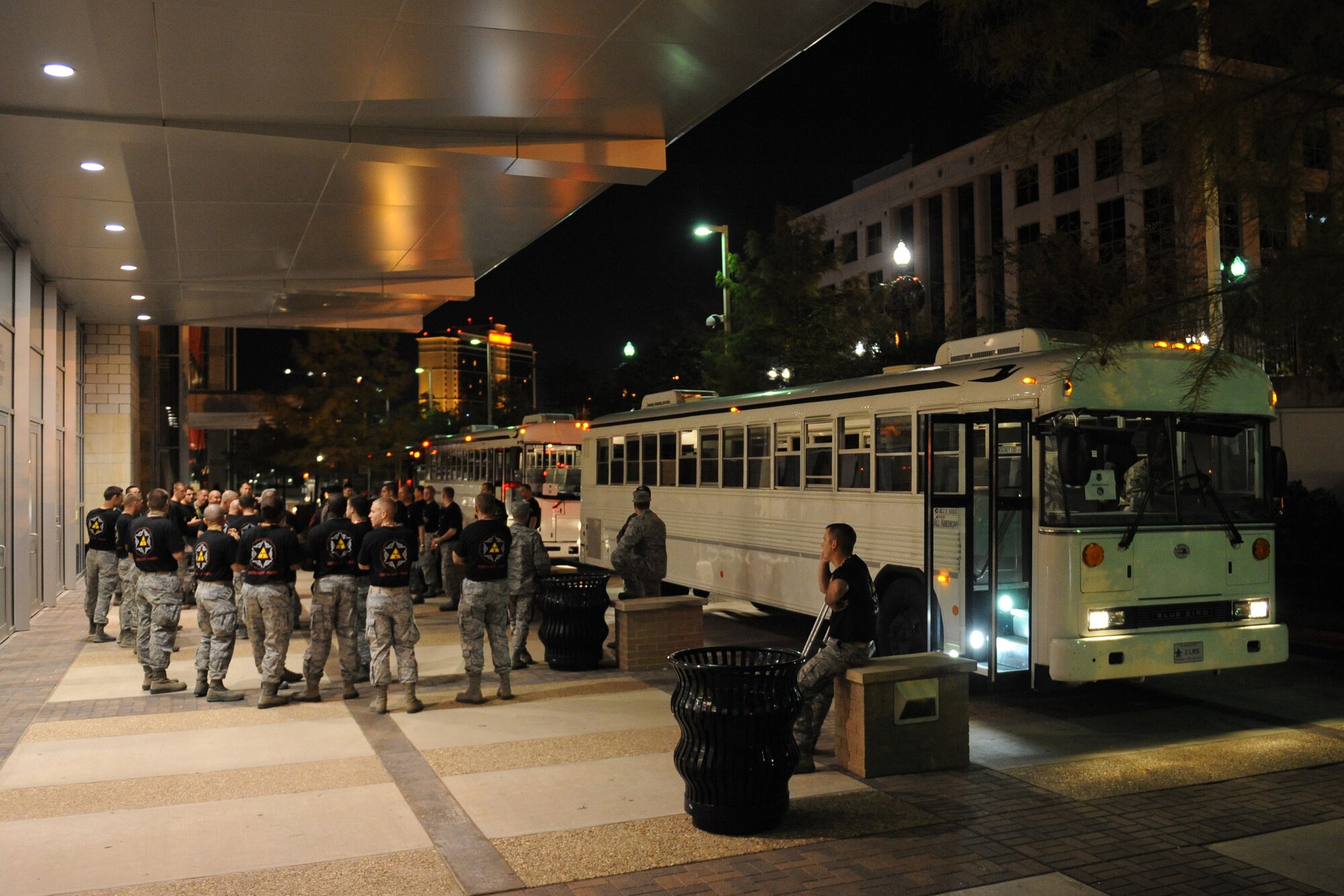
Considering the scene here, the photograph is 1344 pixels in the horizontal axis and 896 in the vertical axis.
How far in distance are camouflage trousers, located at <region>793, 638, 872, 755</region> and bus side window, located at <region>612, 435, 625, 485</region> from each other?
35.9 ft

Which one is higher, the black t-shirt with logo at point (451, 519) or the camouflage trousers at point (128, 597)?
the black t-shirt with logo at point (451, 519)

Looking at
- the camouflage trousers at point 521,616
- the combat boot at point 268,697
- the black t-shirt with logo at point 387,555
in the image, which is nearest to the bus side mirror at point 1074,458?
the black t-shirt with logo at point 387,555

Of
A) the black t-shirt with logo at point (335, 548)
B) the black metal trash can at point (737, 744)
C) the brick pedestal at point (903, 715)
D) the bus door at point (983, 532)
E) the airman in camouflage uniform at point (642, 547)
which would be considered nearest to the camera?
the black metal trash can at point (737, 744)

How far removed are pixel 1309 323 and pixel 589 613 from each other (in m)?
8.33

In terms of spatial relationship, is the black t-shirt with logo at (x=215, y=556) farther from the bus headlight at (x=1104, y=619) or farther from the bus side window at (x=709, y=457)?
the bus headlight at (x=1104, y=619)

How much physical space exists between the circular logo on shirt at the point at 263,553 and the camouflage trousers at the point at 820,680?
5.30m

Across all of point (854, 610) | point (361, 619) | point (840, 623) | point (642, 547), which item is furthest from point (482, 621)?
point (854, 610)

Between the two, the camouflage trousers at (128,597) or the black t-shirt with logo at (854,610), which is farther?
the camouflage trousers at (128,597)

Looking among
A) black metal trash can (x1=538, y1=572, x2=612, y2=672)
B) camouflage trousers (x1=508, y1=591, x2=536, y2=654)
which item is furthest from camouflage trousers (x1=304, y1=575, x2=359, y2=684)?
black metal trash can (x1=538, y1=572, x2=612, y2=672)

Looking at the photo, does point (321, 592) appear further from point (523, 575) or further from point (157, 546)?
point (523, 575)

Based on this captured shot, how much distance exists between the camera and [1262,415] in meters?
9.97

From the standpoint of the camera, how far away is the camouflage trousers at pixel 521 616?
12.4 metres

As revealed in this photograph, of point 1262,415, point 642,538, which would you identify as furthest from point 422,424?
point 1262,415

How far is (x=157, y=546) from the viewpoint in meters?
11.4
